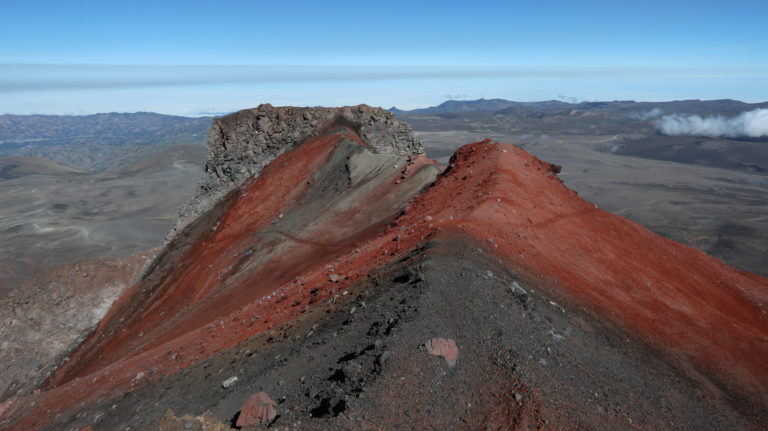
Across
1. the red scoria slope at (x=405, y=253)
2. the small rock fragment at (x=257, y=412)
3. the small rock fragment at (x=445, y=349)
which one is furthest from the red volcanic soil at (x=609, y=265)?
the small rock fragment at (x=257, y=412)

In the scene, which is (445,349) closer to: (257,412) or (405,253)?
(257,412)

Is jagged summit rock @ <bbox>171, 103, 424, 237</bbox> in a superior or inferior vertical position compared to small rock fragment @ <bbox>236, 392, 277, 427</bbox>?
superior

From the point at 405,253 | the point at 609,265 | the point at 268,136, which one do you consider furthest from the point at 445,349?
the point at 268,136

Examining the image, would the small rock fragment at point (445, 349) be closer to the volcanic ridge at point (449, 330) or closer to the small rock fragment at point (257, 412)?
the volcanic ridge at point (449, 330)

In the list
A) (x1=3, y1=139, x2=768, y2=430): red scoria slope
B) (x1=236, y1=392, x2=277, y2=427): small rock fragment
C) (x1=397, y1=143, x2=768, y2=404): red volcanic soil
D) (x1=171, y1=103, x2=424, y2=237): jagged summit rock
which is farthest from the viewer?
(x1=171, y1=103, x2=424, y2=237): jagged summit rock

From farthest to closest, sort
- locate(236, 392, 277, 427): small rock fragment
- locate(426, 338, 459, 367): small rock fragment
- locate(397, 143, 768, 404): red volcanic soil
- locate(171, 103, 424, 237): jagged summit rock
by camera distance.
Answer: locate(171, 103, 424, 237): jagged summit rock → locate(397, 143, 768, 404): red volcanic soil → locate(426, 338, 459, 367): small rock fragment → locate(236, 392, 277, 427): small rock fragment

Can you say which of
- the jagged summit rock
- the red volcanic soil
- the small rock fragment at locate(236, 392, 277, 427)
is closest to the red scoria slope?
the red volcanic soil

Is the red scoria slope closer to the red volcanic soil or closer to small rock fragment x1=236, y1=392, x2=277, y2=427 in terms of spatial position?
the red volcanic soil
